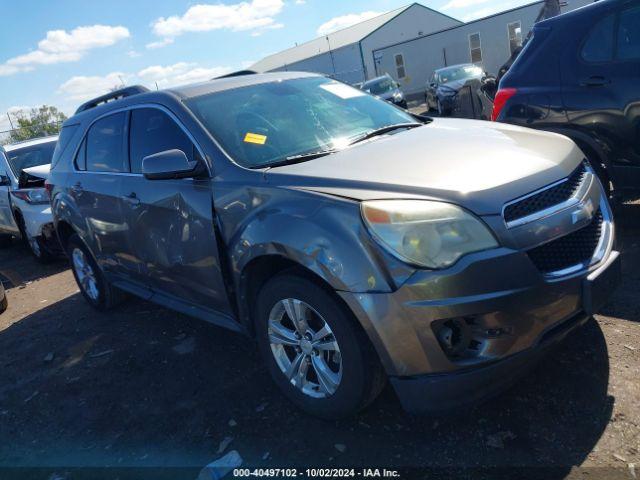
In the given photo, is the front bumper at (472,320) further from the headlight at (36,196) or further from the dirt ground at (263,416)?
the headlight at (36,196)

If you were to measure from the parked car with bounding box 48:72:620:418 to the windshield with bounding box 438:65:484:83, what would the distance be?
16312mm

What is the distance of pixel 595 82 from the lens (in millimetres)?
4270

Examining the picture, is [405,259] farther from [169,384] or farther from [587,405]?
[169,384]

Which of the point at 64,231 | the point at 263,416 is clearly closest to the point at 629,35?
the point at 263,416

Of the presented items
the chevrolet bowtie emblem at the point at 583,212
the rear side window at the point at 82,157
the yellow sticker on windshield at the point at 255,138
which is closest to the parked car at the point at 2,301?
the rear side window at the point at 82,157

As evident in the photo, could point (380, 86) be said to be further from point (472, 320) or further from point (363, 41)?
point (472, 320)

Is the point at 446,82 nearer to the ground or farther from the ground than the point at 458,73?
nearer to the ground

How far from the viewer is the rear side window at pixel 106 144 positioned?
13.6 feet

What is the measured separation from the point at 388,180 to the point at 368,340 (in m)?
0.74

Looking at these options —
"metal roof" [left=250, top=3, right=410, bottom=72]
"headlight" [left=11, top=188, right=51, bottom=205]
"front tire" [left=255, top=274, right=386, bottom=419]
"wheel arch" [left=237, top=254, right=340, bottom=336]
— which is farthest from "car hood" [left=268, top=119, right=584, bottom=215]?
"metal roof" [left=250, top=3, right=410, bottom=72]

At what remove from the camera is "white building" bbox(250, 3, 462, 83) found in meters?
39.2

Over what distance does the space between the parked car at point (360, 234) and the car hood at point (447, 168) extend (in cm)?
1

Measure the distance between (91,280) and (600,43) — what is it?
5.07 metres

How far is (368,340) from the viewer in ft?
8.04
